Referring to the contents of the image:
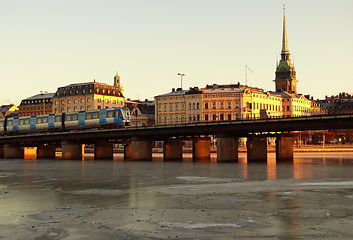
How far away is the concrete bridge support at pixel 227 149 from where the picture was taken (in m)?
87.3

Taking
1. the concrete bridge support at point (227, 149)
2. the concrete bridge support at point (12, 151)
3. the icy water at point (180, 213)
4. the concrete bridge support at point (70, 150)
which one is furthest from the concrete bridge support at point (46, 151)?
the icy water at point (180, 213)

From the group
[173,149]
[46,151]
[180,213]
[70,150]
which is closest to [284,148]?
[173,149]

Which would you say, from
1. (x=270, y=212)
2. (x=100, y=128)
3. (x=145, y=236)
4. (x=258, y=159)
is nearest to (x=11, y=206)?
(x=145, y=236)

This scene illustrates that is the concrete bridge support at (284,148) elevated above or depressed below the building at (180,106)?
below

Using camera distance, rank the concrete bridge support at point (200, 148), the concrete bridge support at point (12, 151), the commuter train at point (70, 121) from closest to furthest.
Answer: the commuter train at point (70, 121), the concrete bridge support at point (200, 148), the concrete bridge support at point (12, 151)

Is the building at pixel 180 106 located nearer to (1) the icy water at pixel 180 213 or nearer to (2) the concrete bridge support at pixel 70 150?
(2) the concrete bridge support at pixel 70 150

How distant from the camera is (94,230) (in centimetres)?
2028

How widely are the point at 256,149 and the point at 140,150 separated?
855 inches

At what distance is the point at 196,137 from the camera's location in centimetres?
11200

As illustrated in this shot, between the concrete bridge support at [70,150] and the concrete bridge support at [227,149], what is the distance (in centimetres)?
3804

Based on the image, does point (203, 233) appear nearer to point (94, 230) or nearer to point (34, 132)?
point (94, 230)

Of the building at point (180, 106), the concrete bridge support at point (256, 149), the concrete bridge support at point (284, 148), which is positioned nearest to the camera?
the concrete bridge support at point (256, 149)

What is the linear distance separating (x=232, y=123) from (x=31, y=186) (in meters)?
49.5

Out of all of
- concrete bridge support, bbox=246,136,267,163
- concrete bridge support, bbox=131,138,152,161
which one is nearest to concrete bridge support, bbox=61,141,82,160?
concrete bridge support, bbox=131,138,152,161
